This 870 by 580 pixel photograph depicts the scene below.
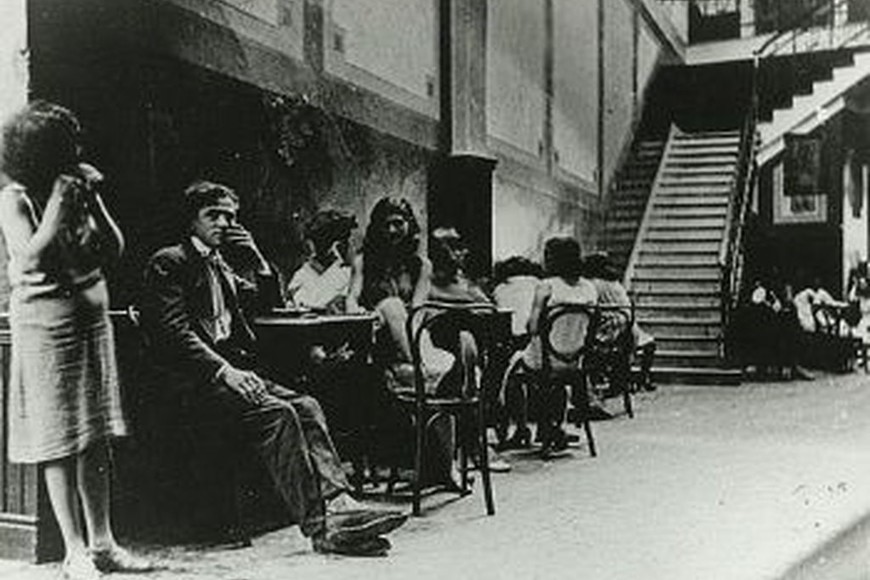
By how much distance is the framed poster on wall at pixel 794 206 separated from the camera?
51.0ft

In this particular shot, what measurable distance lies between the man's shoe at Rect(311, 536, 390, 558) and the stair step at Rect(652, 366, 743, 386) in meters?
7.34

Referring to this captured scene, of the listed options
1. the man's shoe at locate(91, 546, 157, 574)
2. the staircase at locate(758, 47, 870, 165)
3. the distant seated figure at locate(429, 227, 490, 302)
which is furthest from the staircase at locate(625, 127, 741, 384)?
the man's shoe at locate(91, 546, 157, 574)

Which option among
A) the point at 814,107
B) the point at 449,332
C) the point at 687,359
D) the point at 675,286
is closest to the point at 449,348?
the point at 449,332

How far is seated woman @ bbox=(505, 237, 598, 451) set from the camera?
5832 mm

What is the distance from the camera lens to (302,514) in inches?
141

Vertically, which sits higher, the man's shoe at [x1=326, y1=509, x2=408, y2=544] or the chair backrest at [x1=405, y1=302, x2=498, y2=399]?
the chair backrest at [x1=405, y1=302, x2=498, y2=399]

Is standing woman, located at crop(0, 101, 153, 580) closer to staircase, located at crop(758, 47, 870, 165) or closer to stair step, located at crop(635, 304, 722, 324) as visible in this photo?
stair step, located at crop(635, 304, 722, 324)

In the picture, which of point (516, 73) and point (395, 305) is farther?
point (516, 73)

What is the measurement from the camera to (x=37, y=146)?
3.26 metres

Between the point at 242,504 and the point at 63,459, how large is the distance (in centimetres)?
77

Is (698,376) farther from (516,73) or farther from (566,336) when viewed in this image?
(566,336)

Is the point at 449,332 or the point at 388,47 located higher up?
the point at 388,47

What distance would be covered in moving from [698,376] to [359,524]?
7.50 metres

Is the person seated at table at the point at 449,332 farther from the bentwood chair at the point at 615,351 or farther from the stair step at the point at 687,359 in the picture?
the stair step at the point at 687,359
